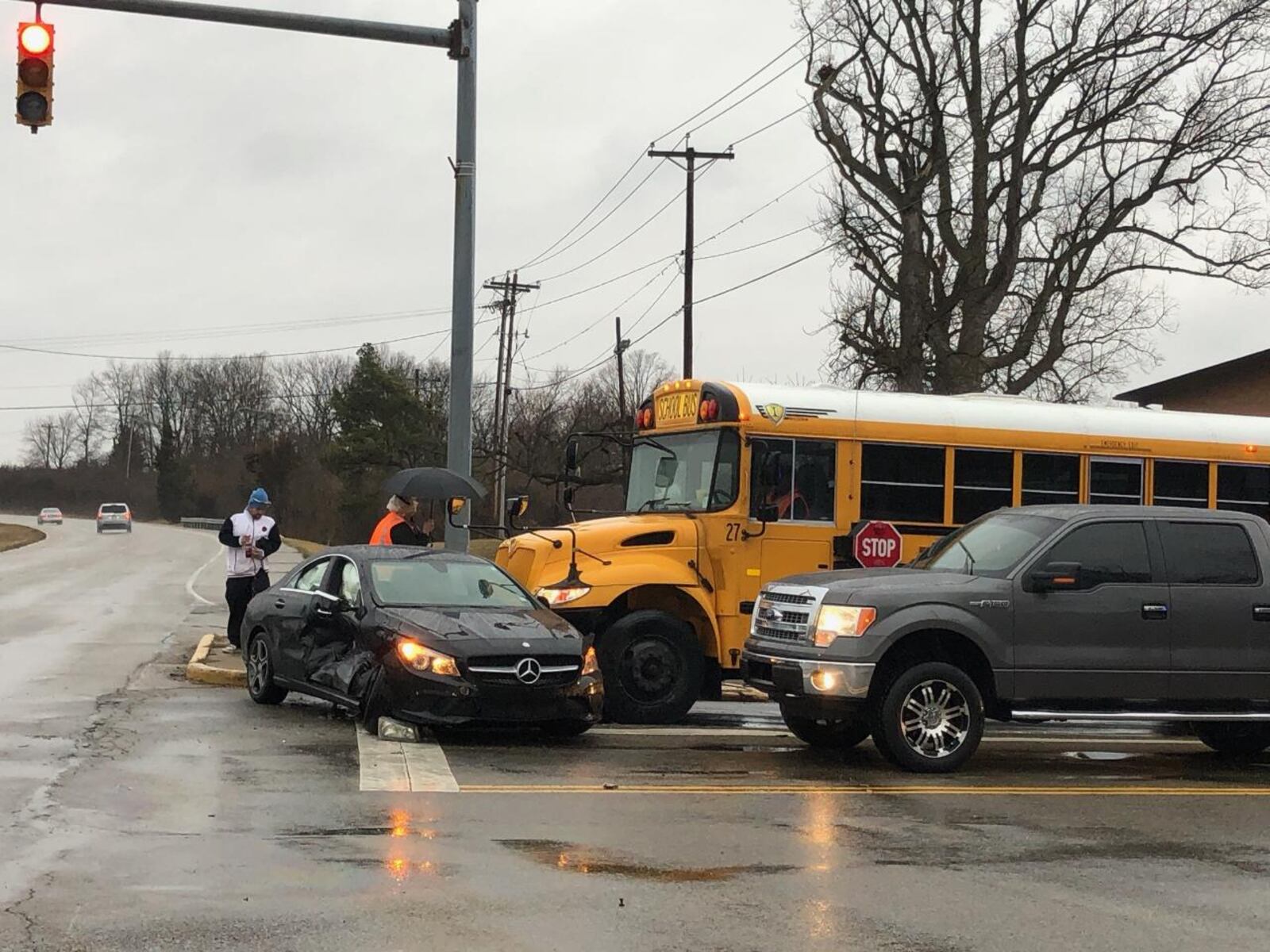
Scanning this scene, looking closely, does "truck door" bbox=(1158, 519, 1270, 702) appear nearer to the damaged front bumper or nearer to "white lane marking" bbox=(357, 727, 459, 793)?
the damaged front bumper

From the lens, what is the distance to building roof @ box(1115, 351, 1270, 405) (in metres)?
32.1

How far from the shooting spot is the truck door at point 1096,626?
10.8 meters

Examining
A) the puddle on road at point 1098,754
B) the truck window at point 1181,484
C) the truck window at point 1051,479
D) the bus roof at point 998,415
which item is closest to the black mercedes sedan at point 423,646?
the bus roof at point 998,415

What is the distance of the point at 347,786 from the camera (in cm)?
921

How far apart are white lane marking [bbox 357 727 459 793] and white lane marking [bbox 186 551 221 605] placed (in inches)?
713

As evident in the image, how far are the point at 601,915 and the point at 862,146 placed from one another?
3196cm

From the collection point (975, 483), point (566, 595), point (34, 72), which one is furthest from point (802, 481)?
point (34, 72)

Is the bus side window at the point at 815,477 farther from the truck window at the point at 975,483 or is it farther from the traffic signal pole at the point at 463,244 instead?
the traffic signal pole at the point at 463,244

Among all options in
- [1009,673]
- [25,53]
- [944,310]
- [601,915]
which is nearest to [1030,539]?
[1009,673]

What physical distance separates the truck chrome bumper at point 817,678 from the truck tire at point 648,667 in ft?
7.21

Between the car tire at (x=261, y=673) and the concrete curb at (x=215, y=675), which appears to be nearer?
the car tire at (x=261, y=673)

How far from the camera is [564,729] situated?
38.9 feet

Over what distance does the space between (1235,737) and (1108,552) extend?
2.28 m

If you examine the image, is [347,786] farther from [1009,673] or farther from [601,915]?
[1009,673]
